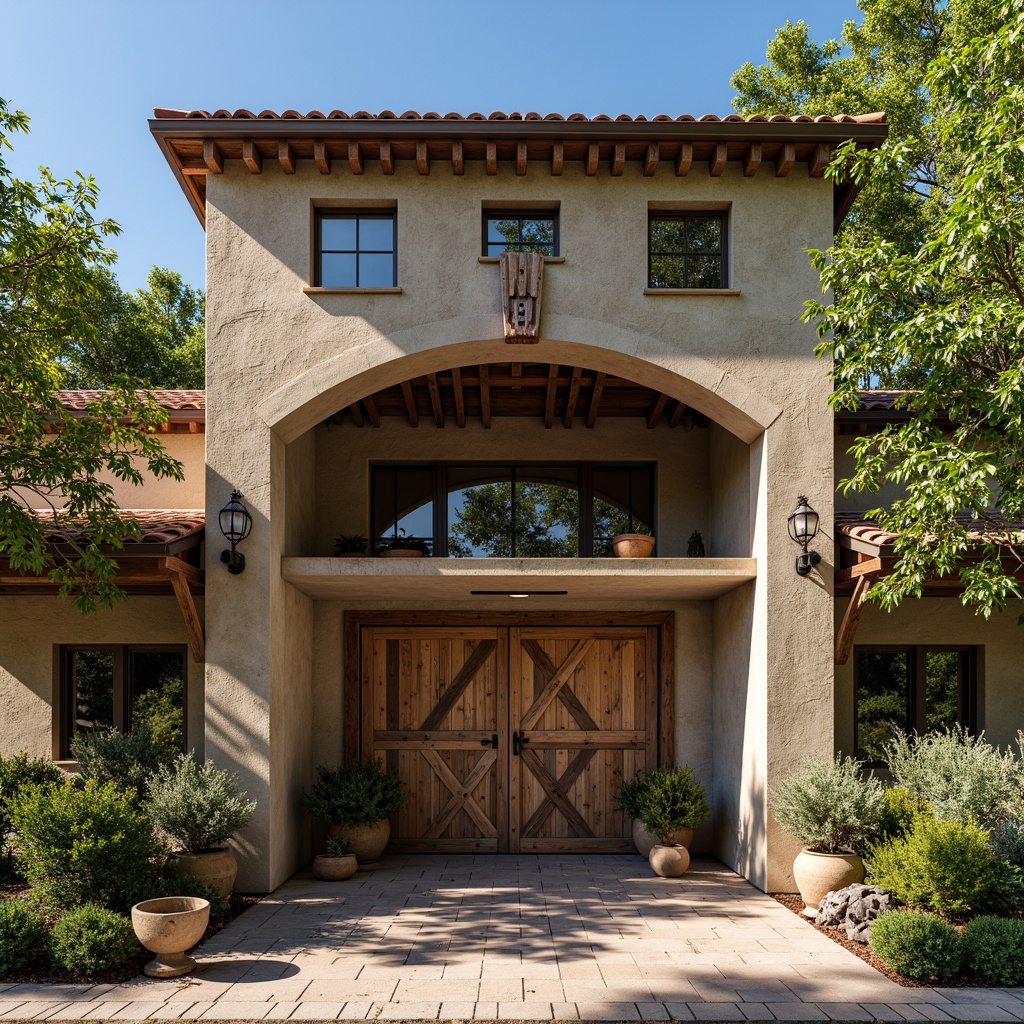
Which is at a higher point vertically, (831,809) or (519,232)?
(519,232)

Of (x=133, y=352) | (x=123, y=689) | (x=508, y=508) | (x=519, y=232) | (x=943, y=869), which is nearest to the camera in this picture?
(x=943, y=869)

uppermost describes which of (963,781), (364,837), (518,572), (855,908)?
(518,572)

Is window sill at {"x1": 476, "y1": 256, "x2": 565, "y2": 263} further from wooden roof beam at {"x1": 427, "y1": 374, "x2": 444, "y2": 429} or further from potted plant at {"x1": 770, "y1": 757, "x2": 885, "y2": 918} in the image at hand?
potted plant at {"x1": 770, "y1": 757, "x2": 885, "y2": 918}

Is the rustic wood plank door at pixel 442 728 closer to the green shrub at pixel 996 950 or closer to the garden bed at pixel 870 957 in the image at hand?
the garden bed at pixel 870 957

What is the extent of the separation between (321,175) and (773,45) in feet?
50.4

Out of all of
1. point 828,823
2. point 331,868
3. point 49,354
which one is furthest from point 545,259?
point 331,868

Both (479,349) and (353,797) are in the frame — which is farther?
(353,797)

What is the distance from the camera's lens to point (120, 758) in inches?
369

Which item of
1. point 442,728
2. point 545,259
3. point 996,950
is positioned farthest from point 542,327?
point 996,950

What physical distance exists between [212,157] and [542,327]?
13.2 feet

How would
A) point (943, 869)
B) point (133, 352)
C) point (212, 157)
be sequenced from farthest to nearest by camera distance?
point (133, 352), point (212, 157), point (943, 869)

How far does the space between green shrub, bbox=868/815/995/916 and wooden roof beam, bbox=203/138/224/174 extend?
9734mm

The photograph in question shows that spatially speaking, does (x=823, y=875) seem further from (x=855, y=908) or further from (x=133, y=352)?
(x=133, y=352)

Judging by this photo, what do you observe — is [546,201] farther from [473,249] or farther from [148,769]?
[148,769]
